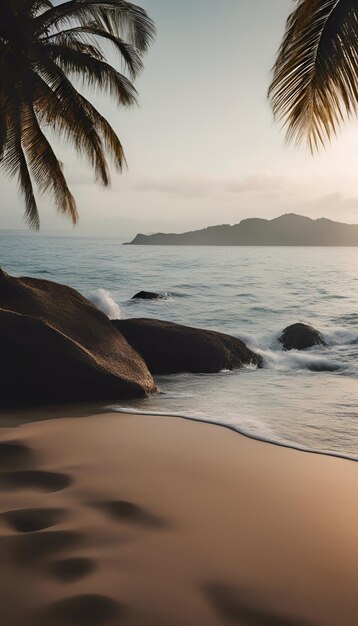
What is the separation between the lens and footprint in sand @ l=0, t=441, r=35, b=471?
4.16m

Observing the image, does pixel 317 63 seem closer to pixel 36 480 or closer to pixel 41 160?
pixel 36 480

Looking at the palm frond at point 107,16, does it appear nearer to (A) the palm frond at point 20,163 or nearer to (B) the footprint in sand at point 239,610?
(A) the palm frond at point 20,163

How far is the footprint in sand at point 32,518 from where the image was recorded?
10.2 ft

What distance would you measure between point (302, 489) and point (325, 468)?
705 mm

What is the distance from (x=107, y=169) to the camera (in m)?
13.1

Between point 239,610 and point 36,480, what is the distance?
184 cm

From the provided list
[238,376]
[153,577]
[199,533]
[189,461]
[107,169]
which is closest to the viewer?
[153,577]

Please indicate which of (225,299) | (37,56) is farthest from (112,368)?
(225,299)

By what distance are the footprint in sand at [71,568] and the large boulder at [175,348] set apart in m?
7.41

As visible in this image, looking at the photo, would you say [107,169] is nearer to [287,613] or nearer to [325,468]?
[325,468]

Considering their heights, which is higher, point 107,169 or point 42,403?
point 107,169

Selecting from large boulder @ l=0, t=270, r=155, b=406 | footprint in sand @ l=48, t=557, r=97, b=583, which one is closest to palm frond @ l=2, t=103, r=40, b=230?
large boulder @ l=0, t=270, r=155, b=406

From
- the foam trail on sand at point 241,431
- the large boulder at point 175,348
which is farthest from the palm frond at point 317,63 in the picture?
the large boulder at point 175,348

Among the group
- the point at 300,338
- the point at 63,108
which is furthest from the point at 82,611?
the point at 300,338
